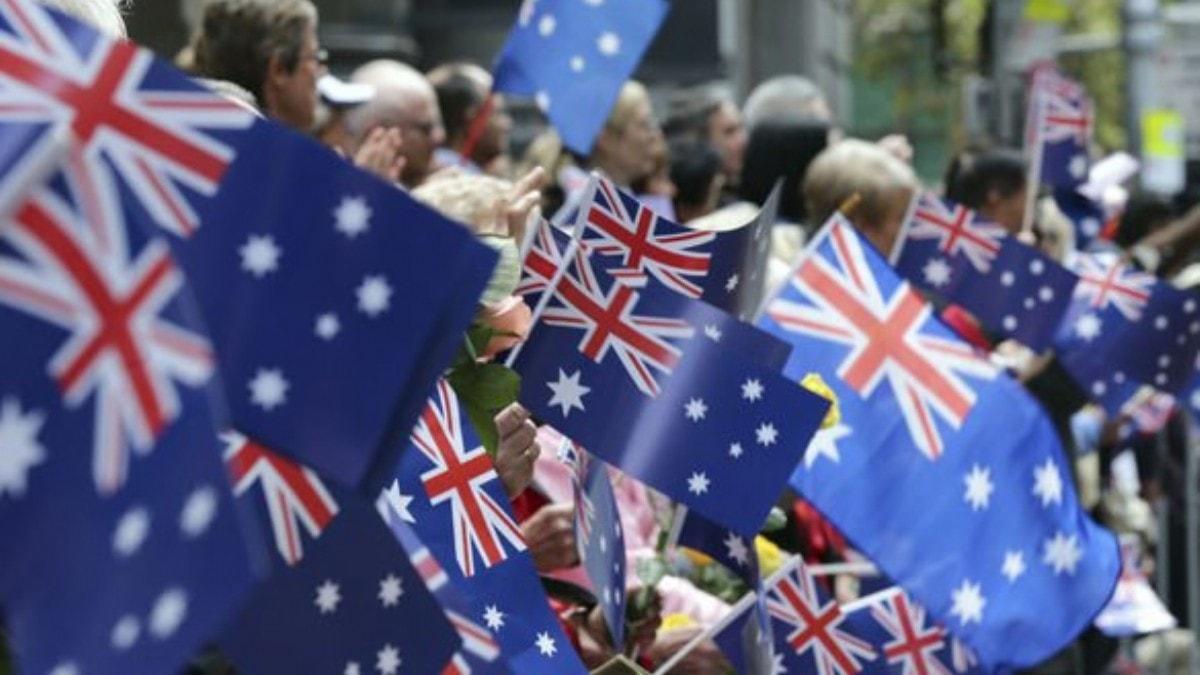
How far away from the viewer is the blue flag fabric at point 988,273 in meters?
8.67

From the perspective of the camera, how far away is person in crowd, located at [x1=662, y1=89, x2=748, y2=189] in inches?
440

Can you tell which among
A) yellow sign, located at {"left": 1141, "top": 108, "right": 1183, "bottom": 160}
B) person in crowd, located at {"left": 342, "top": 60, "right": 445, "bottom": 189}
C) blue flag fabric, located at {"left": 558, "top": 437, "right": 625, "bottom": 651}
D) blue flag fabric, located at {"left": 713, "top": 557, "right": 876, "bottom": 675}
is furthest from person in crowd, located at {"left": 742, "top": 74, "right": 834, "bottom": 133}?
yellow sign, located at {"left": 1141, "top": 108, "right": 1183, "bottom": 160}

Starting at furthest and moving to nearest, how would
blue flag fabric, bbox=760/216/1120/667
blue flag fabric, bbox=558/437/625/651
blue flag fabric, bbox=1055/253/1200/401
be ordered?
blue flag fabric, bbox=1055/253/1200/401 < blue flag fabric, bbox=760/216/1120/667 < blue flag fabric, bbox=558/437/625/651

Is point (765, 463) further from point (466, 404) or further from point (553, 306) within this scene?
point (466, 404)

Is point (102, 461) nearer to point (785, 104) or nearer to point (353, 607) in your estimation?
point (353, 607)

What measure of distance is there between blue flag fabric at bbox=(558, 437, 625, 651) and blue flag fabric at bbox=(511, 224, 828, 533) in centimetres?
14

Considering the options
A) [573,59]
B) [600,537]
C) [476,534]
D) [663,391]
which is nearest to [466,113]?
[573,59]

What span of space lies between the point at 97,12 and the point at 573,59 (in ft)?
17.7

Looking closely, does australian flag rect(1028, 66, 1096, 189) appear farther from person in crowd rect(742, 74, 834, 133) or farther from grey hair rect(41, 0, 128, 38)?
grey hair rect(41, 0, 128, 38)

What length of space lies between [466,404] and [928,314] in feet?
9.78

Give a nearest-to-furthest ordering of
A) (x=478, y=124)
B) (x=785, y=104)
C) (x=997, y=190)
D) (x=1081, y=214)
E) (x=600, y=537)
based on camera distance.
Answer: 1. (x=600, y=537)
2. (x=478, y=124)
3. (x=997, y=190)
4. (x=785, y=104)
5. (x=1081, y=214)

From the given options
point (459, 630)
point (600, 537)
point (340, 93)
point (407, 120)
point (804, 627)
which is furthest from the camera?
point (407, 120)

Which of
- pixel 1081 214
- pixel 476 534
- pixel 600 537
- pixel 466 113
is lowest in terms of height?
pixel 1081 214

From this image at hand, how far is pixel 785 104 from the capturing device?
1157 centimetres
